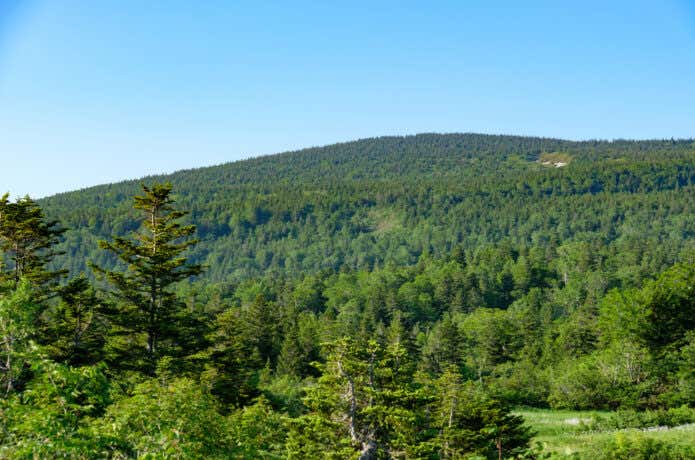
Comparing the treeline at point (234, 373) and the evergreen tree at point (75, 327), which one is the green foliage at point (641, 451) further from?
the evergreen tree at point (75, 327)

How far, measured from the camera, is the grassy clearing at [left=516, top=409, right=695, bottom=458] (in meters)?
17.4

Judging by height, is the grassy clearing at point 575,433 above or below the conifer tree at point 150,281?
below

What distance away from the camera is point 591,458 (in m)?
15.4

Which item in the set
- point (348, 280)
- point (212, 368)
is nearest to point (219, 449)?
point (212, 368)

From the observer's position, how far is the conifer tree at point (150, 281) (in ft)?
81.9

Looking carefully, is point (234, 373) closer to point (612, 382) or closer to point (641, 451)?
point (641, 451)

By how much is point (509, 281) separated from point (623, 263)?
87.9ft

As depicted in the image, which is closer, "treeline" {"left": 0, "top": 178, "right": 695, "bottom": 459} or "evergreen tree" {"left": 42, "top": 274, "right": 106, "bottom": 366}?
"treeline" {"left": 0, "top": 178, "right": 695, "bottom": 459}

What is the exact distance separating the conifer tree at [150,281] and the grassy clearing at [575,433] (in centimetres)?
1703

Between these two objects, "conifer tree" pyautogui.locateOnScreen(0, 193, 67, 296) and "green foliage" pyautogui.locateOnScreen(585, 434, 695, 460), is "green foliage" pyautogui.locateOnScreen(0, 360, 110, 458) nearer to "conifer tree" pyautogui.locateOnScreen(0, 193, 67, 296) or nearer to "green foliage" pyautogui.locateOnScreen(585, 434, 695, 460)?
"green foliage" pyautogui.locateOnScreen(585, 434, 695, 460)

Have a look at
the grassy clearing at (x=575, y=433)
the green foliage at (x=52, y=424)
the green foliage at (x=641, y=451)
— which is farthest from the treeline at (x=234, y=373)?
the green foliage at (x=641, y=451)

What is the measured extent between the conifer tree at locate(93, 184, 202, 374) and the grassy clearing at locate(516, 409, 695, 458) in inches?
670

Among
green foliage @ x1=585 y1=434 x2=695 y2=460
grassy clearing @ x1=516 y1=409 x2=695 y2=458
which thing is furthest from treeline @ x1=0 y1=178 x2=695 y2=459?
green foliage @ x1=585 y1=434 x2=695 y2=460

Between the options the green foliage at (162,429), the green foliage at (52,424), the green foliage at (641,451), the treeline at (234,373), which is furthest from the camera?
the green foliage at (641,451)
